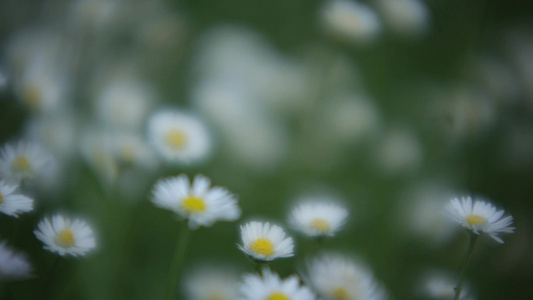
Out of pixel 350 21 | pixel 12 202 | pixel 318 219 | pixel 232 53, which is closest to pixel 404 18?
pixel 350 21

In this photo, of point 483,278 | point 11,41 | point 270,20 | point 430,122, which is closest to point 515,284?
point 483,278

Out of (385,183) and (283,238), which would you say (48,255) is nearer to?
(283,238)

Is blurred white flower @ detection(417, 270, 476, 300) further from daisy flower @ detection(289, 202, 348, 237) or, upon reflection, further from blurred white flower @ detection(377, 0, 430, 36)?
blurred white flower @ detection(377, 0, 430, 36)

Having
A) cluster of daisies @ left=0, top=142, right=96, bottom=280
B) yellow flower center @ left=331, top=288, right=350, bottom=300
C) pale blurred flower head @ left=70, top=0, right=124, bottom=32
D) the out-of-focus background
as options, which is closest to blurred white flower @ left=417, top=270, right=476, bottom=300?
the out-of-focus background

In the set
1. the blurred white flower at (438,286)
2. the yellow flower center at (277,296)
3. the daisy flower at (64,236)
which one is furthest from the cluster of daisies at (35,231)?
the blurred white flower at (438,286)

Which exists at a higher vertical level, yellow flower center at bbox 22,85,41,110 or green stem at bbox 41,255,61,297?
yellow flower center at bbox 22,85,41,110

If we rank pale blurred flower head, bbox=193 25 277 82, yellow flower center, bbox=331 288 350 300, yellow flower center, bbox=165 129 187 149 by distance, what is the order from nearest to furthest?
A: 1. yellow flower center, bbox=331 288 350 300
2. yellow flower center, bbox=165 129 187 149
3. pale blurred flower head, bbox=193 25 277 82

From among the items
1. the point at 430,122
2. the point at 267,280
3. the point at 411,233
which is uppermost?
the point at 430,122
